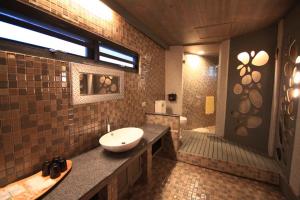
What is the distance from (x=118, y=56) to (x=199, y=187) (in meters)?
2.25

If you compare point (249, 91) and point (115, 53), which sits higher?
point (115, 53)

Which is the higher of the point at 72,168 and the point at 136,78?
the point at 136,78

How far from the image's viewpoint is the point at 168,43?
350 centimetres

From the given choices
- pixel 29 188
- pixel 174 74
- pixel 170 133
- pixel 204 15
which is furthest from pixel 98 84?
pixel 174 74

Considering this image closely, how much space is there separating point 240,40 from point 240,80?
2.84 feet

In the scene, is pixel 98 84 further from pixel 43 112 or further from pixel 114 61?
pixel 43 112

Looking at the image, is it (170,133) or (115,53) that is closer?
(115,53)

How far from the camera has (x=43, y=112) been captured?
109cm

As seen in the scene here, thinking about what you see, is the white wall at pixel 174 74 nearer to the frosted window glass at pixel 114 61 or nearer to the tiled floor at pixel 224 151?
the tiled floor at pixel 224 151

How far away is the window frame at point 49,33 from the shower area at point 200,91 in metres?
3.00

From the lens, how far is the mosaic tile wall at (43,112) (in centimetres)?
90

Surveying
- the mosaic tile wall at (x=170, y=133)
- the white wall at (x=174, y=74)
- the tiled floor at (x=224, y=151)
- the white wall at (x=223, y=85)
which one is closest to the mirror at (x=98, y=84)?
the mosaic tile wall at (x=170, y=133)

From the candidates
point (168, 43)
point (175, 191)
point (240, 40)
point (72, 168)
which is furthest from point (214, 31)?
point (72, 168)

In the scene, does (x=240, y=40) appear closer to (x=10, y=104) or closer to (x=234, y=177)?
(x=234, y=177)
